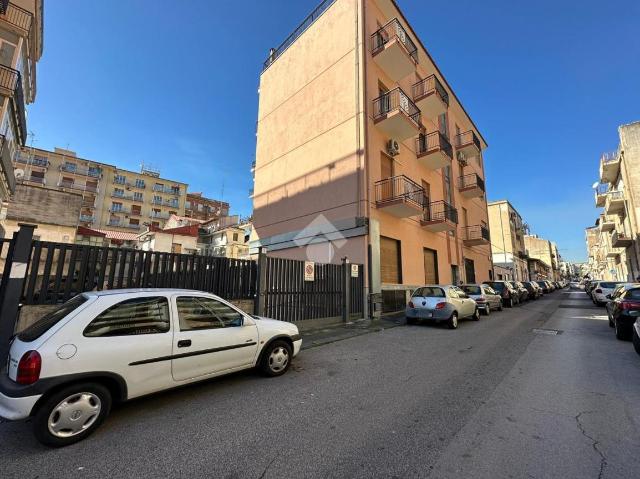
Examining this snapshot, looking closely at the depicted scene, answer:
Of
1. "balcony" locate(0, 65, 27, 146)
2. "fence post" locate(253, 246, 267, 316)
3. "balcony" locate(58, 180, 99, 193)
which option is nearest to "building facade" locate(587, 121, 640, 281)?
"fence post" locate(253, 246, 267, 316)

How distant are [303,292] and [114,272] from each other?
508cm

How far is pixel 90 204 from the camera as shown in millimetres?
49125

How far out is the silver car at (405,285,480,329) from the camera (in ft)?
32.6

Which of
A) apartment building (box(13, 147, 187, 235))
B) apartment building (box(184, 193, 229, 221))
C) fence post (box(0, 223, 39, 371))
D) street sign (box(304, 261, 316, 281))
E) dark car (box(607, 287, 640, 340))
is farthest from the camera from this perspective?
apartment building (box(184, 193, 229, 221))

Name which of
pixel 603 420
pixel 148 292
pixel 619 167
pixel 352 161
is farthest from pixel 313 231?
pixel 619 167

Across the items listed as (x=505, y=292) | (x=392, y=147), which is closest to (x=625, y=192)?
(x=505, y=292)

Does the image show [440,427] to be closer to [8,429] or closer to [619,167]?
[8,429]

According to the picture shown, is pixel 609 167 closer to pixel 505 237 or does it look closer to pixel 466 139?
pixel 505 237

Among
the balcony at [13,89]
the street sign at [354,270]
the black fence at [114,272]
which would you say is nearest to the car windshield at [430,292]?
the street sign at [354,270]

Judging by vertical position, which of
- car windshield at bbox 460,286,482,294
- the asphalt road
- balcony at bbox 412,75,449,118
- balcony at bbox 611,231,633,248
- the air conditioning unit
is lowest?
the asphalt road

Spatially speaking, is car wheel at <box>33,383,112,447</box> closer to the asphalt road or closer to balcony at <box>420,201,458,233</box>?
the asphalt road

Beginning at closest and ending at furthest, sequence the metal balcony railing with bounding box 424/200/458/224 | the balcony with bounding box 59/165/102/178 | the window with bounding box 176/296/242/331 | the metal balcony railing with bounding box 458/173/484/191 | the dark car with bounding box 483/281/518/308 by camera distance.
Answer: the window with bounding box 176/296/242/331, the metal balcony railing with bounding box 424/200/458/224, the dark car with bounding box 483/281/518/308, the metal balcony railing with bounding box 458/173/484/191, the balcony with bounding box 59/165/102/178

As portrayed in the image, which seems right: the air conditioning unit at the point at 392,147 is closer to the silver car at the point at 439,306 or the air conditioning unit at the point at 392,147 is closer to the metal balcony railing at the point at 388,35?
the metal balcony railing at the point at 388,35

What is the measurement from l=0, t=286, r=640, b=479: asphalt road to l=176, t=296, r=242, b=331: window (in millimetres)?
966
